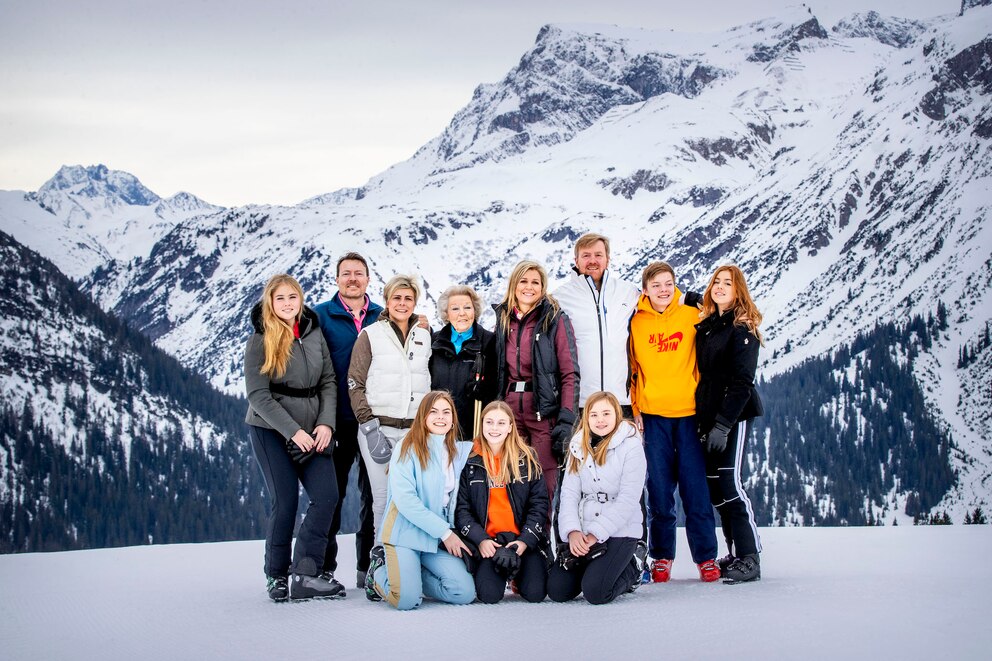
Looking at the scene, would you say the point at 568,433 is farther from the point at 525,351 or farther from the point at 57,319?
the point at 57,319

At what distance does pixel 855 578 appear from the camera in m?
7.23

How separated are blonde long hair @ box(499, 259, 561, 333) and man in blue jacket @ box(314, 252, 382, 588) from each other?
1.29 m

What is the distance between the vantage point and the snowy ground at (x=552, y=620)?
5.01m

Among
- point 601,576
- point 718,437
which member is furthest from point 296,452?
point 718,437

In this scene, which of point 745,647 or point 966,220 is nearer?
point 745,647

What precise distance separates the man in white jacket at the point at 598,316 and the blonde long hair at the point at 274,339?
8.23ft

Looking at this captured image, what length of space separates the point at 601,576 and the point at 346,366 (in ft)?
9.58

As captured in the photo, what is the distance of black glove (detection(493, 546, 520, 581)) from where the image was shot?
647 centimetres

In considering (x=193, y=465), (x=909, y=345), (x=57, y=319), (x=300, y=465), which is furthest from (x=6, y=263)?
(x=300, y=465)

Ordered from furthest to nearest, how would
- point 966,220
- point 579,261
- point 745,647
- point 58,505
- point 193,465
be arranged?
1. point 966,220
2. point 193,465
3. point 58,505
4. point 579,261
5. point 745,647

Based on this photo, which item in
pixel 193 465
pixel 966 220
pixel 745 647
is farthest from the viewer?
pixel 966 220

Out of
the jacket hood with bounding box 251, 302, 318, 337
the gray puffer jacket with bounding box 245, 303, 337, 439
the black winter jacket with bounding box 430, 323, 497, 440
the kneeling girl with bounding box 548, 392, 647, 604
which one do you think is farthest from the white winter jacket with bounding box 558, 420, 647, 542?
the jacket hood with bounding box 251, 302, 318, 337

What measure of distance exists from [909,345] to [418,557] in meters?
167

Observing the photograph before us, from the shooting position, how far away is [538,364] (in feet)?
24.4
